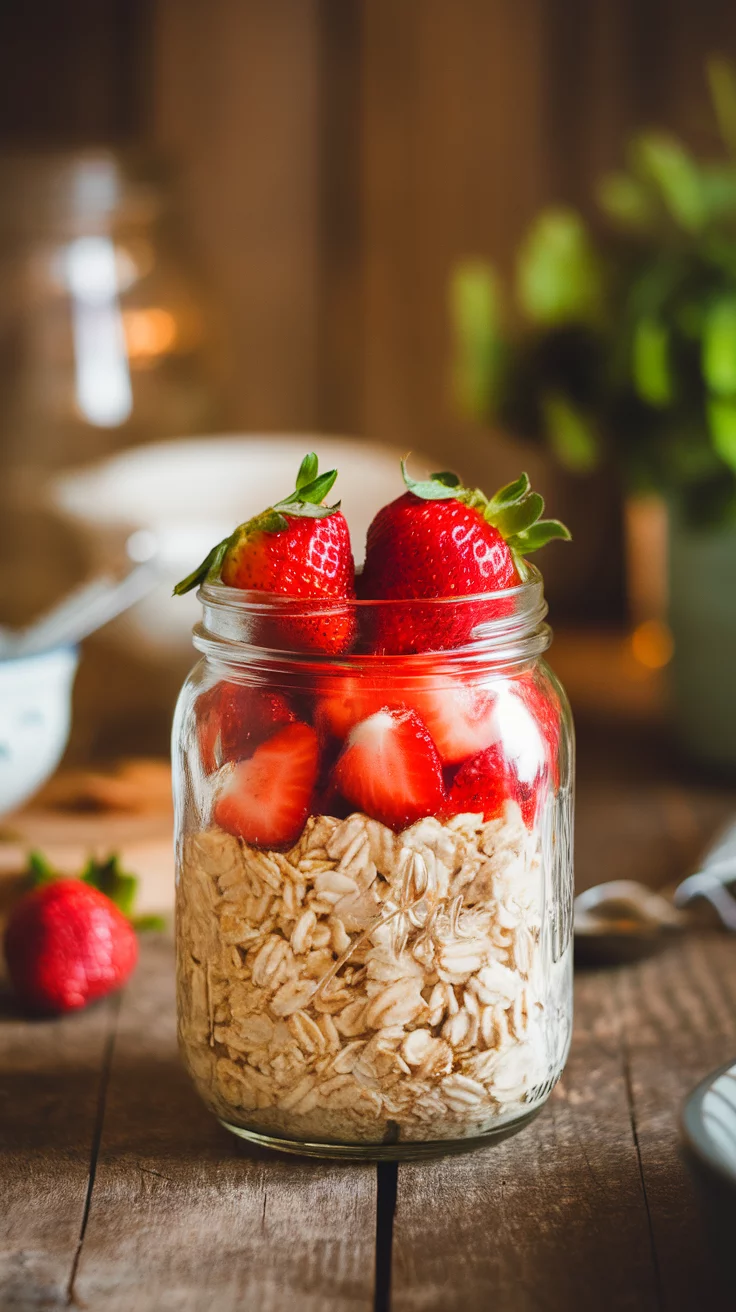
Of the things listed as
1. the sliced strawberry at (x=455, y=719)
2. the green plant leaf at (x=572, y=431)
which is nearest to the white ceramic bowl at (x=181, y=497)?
the green plant leaf at (x=572, y=431)

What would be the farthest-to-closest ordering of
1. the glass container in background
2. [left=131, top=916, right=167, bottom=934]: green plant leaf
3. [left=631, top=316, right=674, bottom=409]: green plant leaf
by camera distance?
the glass container in background → [left=631, top=316, right=674, bottom=409]: green plant leaf → [left=131, top=916, right=167, bottom=934]: green plant leaf

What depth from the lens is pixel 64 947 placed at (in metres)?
0.76

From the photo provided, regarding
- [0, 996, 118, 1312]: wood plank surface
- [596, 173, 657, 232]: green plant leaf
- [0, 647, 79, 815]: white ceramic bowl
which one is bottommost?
[0, 996, 118, 1312]: wood plank surface

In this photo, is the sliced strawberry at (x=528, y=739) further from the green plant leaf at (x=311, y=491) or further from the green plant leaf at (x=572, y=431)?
the green plant leaf at (x=572, y=431)

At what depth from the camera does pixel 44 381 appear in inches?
51.8

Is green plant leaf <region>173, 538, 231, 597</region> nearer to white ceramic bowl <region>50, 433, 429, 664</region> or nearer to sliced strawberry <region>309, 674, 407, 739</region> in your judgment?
sliced strawberry <region>309, 674, 407, 739</region>

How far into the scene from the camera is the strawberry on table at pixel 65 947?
76 cm

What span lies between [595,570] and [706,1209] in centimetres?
117

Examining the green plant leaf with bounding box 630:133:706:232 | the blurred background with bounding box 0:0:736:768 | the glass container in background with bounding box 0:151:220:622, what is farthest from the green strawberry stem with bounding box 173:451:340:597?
the glass container in background with bounding box 0:151:220:622

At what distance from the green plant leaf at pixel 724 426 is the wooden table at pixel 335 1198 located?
0.43 meters

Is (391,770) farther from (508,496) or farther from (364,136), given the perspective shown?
(364,136)

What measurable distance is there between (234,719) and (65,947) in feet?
0.72

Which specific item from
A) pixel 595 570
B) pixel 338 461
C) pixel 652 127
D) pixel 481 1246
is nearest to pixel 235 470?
pixel 338 461

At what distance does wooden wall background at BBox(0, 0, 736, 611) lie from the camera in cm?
149
